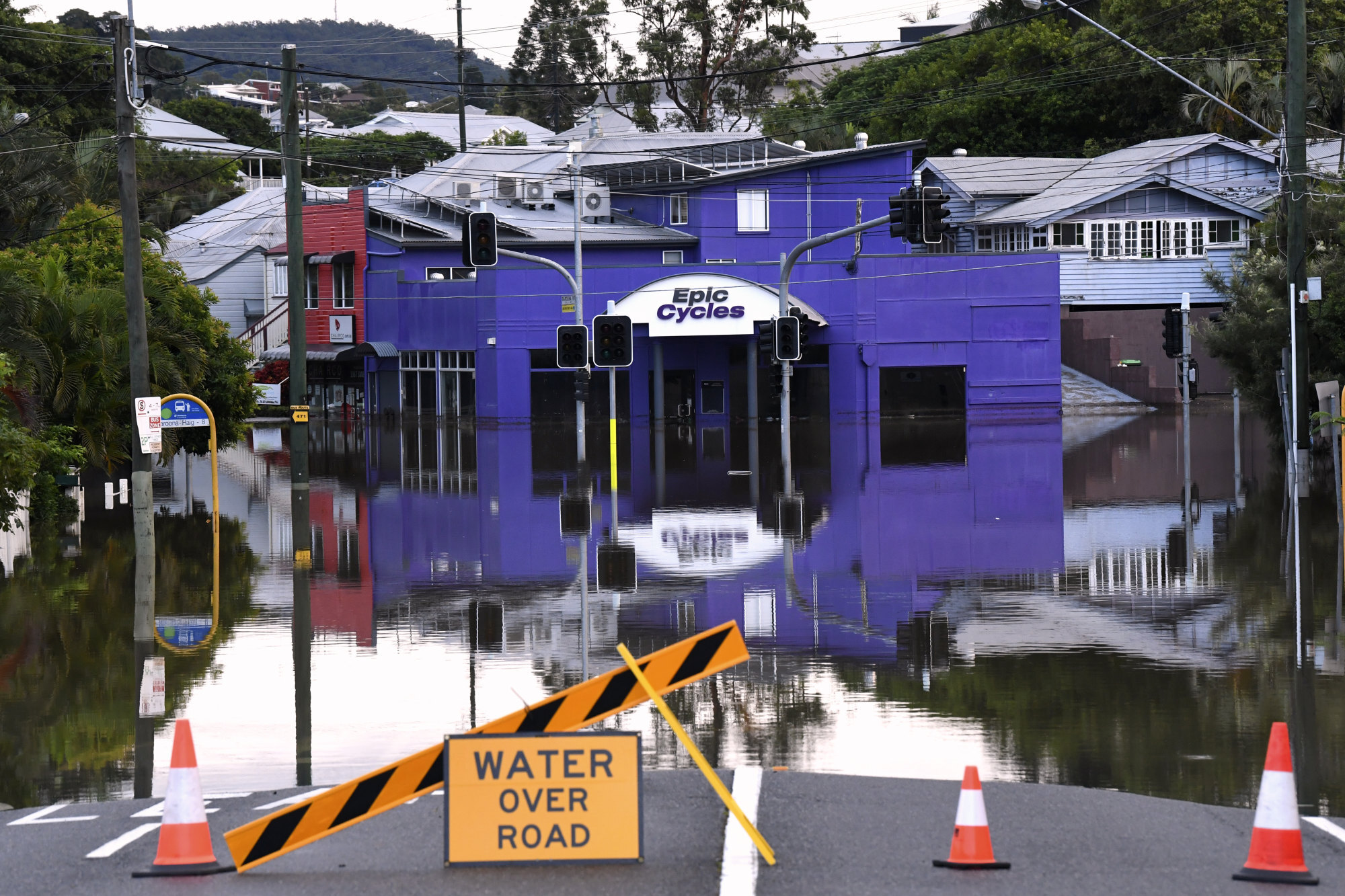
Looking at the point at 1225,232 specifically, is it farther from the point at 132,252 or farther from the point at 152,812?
the point at 152,812

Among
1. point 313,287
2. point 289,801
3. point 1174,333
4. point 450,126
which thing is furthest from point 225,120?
point 289,801

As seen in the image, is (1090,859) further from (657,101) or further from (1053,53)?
(657,101)

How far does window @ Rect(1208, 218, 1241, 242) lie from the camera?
59.7 metres

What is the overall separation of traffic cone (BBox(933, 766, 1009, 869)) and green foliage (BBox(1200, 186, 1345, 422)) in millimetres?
23090

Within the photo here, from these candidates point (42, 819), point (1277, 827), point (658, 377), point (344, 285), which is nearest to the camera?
point (1277, 827)

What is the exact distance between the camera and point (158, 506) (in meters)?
27.6

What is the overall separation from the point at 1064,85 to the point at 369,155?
4286cm

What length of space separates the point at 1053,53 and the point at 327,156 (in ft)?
148

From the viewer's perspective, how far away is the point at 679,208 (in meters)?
58.7

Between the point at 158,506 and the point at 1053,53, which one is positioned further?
the point at 1053,53

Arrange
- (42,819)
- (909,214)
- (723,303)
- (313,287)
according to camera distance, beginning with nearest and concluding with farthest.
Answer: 1. (42,819)
2. (909,214)
3. (723,303)
4. (313,287)

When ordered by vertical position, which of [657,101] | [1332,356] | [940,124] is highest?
[657,101]

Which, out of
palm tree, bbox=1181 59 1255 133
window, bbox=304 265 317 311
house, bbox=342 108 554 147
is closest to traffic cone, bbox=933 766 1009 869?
palm tree, bbox=1181 59 1255 133

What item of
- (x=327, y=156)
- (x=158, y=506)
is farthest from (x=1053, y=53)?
(x=158, y=506)
